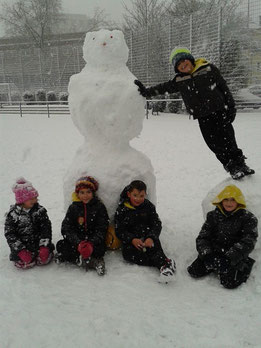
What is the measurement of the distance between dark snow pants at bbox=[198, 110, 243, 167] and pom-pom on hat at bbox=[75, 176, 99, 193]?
51.2 inches

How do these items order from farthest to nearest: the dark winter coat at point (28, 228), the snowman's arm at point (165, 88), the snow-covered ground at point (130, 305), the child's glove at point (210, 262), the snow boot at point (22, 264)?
1. the snowman's arm at point (165, 88)
2. the dark winter coat at point (28, 228)
3. the snow boot at point (22, 264)
4. the child's glove at point (210, 262)
5. the snow-covered ground at point (130, 305)

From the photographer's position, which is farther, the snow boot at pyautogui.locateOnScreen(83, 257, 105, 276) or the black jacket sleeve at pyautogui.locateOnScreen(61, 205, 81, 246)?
the black jacket sleeve at pyautogui.locateOnScreen(61, 205, 81, 246)

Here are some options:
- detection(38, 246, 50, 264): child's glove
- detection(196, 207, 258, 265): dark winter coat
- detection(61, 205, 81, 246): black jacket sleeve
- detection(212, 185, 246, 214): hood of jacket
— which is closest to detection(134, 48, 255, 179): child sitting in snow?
detection(212, 185, 246, 214): hood of jacket

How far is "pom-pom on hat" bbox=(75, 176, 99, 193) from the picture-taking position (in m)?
3.11

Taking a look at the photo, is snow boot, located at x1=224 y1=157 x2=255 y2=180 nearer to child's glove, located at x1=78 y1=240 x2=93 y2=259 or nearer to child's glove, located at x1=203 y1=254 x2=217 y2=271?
child's glove, located at x1=203 y1=254 x2=217 y2=271

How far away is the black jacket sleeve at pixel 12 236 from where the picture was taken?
9.77 ft

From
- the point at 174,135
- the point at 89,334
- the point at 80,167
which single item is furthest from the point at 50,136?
the point at 89,334

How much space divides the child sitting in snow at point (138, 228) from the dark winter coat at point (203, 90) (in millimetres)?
956

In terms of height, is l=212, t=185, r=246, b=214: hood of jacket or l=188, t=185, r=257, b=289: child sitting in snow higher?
l=212, t=185, r=246, b=214: hood of jacket

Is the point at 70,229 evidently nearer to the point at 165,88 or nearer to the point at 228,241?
the point at 228,241

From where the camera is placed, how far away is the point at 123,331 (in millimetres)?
2189

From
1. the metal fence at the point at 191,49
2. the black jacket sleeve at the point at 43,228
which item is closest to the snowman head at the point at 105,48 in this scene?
the black jacket sleeve at the point at 43,228

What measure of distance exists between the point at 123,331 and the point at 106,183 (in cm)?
151

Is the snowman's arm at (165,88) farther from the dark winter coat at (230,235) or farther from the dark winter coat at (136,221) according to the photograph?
the dark winter coat at (230,235)
